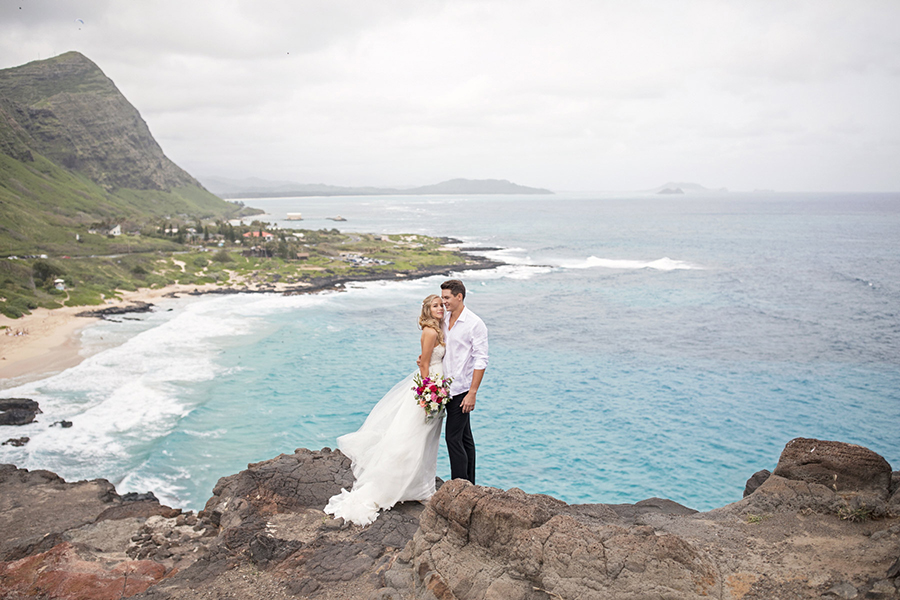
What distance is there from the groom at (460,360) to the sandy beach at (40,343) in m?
23.9

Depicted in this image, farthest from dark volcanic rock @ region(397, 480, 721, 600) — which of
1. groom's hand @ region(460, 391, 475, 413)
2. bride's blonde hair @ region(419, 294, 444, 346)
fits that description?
bride's blonde hair @ region(419, 294, 444, 346)

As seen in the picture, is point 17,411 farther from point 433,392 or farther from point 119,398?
point 433,392

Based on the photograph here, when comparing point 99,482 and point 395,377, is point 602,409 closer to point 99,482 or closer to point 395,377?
point 395,377

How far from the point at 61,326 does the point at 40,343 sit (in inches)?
165

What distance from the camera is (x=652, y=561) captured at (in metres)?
4.42

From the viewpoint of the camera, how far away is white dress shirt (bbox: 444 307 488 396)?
6.50 metres

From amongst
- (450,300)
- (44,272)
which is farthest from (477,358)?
(44,272)

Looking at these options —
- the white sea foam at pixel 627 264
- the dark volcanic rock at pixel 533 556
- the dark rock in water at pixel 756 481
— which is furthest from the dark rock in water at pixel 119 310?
the white sea foam at pixel 627 264

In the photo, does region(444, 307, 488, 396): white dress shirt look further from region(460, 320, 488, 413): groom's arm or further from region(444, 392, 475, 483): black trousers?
region(444, 392, 475, 483): black trousers

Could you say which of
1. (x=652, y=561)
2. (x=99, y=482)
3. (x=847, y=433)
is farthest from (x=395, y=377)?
(x=652, y=561)

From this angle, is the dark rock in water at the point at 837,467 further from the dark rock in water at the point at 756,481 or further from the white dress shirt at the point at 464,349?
the white dress shirt at the point at 464,349

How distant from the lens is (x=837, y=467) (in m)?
6.30

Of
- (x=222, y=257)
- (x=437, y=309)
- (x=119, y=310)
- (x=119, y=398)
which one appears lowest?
(x=119, y=398)

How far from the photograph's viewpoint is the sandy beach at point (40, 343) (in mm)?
23812
